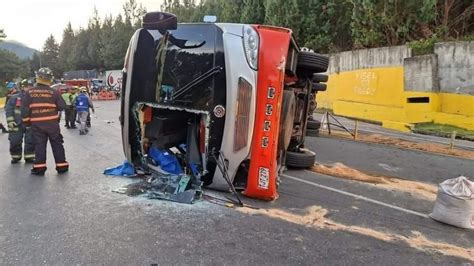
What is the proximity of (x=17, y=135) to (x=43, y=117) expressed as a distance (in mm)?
1790

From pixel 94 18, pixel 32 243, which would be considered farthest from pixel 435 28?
pixel 94 18

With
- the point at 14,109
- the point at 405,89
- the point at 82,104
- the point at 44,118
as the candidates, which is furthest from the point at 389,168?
the point at 405,89

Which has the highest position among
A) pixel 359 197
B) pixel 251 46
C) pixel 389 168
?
pixel 251 46

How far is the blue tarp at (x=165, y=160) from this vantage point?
5.07m

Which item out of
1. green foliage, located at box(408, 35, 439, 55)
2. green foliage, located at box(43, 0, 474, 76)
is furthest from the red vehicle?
green foliage, located at box(43, 0, 474, 76)

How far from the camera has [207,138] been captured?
448 centimetres

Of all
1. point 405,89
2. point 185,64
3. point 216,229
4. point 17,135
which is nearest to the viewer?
point 216,229

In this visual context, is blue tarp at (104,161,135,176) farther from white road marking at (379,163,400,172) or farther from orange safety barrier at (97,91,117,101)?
orange safety barrier at (97,91,117,101)

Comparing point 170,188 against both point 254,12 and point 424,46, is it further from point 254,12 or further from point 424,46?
point 254,12

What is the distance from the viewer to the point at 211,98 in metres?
4.45

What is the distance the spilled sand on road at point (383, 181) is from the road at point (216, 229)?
309 mm

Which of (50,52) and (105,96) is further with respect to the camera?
(50,52)

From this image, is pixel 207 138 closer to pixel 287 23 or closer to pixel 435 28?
pixel 435 28

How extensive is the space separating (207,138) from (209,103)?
1.20ft
